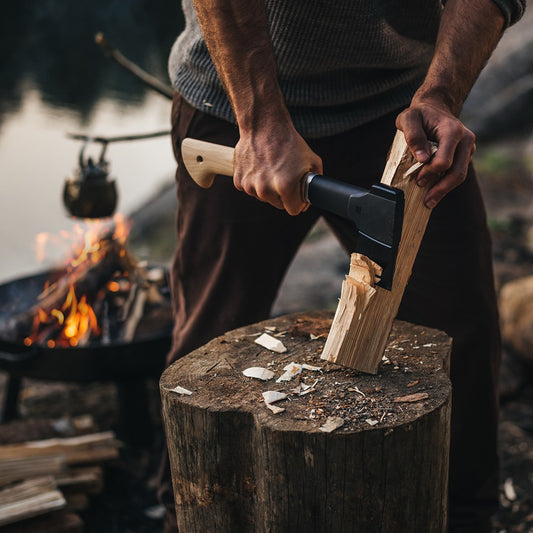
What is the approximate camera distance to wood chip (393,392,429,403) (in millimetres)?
1368

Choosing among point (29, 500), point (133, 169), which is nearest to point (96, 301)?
point (29, 500)

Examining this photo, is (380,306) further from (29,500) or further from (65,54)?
(65,54)

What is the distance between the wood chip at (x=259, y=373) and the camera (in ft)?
4.89

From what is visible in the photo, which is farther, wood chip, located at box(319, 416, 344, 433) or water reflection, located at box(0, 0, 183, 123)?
water reflection, located at box(0, 0, 183, 123)

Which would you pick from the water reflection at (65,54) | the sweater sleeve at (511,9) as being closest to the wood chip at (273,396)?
the sweater sleeve at (511,9)

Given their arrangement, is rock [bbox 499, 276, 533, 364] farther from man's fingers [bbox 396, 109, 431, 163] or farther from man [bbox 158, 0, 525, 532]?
man's fingers [bbox 396, 109, 431, 163]

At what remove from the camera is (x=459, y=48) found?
1.60 meters

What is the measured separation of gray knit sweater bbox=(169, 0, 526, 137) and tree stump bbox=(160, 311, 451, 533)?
25.4 inches

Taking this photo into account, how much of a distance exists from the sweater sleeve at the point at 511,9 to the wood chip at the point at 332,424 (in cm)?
106

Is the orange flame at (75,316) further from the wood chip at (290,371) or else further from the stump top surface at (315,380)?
the wood chip at (290,371)

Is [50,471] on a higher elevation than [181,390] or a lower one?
lower

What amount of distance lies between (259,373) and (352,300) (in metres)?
0.26

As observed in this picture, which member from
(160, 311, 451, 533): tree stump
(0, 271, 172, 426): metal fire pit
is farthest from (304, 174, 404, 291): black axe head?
(0, 271, 172, 426): metal fire pit

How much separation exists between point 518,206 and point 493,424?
406 centimetres
